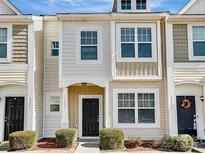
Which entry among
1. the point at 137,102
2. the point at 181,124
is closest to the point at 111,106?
the point at 137,102

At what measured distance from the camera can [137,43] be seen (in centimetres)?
1703

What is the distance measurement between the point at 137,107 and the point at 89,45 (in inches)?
166

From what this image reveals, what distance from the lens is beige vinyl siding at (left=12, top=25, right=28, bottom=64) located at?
662 inches

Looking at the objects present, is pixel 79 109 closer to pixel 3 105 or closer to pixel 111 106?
pixel 111 106

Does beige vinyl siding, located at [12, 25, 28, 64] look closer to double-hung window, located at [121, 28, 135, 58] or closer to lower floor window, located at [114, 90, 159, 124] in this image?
double-hung window, located at [121, 28, 135, 58]

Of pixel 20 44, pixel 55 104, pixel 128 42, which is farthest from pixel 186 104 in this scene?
pixel 20 44

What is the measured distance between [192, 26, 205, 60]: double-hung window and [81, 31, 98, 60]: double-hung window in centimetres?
526

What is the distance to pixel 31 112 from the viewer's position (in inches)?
648

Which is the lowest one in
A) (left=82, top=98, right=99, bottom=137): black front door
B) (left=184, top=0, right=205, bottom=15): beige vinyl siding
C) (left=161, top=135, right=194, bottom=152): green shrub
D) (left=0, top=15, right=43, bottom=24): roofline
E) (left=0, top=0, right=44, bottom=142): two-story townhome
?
(left=161, top=135, right=194, bottom=152): green shrub

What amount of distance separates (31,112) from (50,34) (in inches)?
199

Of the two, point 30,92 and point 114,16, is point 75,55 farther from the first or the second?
point 30,92

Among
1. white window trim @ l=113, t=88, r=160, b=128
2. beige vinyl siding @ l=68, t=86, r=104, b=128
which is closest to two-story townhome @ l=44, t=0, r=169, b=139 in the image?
white window trim @ l=113, t=88, r=160, b=128

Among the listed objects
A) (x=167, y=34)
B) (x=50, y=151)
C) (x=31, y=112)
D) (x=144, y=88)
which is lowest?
(x=50, y=151)

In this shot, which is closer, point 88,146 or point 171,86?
point 88,146
